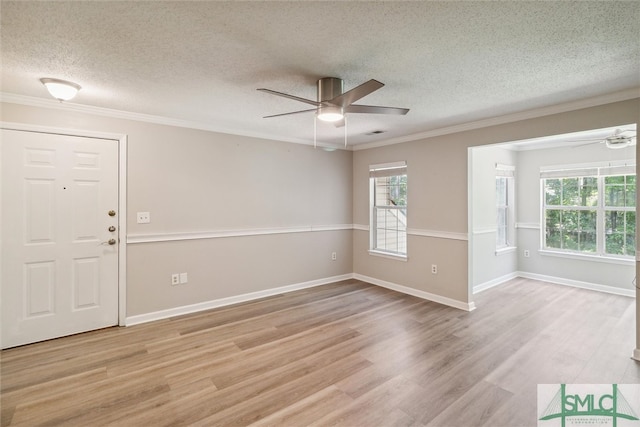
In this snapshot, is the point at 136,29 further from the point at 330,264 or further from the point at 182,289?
the point at 330,264

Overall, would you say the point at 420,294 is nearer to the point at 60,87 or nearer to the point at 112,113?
the point at 112,113

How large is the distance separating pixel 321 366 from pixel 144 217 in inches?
103

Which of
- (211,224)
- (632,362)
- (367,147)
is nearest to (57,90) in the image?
(211,224)

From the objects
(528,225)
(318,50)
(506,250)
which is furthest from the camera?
(528,225)

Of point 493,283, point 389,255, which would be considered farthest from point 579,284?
point 389,255

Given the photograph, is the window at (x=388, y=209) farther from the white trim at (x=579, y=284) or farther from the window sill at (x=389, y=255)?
the white trim at (x=579, y=284)

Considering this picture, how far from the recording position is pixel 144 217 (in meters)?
3.48

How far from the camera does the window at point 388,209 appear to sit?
4887mm

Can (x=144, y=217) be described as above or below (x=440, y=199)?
below

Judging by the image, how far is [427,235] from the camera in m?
4.38

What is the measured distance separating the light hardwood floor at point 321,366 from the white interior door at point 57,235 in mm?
236

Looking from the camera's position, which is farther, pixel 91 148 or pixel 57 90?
pixel 91 148

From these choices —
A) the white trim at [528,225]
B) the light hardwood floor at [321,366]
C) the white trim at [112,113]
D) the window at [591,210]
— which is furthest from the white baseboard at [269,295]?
the window at [591,210]

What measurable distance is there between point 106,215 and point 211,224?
45.3 inches
